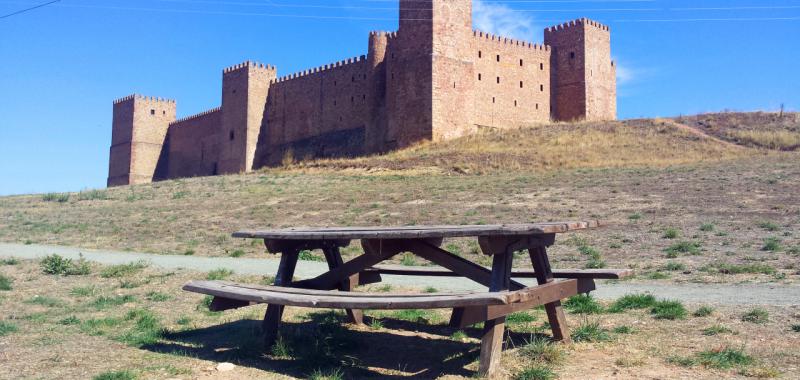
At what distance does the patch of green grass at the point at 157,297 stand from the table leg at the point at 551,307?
4.70 meters

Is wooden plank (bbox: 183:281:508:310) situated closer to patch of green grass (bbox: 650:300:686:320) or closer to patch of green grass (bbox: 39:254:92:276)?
patch of green grass (bbox: 650:300:686:320)

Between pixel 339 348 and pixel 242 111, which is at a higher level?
pixel 242 111

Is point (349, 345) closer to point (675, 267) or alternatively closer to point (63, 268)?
point (675, 267)

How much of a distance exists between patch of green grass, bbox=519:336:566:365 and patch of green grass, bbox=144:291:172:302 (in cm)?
473

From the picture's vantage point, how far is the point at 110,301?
8109 mm

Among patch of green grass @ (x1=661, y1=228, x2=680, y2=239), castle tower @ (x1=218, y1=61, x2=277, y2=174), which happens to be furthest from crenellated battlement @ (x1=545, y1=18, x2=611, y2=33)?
patch of green grass @ (x1=661, y1=228, x2=680, y2=239)

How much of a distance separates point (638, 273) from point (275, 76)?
3497 centimetres

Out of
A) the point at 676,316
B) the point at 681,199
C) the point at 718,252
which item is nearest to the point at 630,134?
the point at 681,199

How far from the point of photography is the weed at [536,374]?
472 cm

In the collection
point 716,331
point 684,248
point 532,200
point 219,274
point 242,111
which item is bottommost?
point 716,331

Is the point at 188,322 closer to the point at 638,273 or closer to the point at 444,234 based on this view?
the point at 444,234

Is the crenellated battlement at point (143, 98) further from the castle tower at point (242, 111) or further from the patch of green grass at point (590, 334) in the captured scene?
the patch of green grass at point (590, 334)

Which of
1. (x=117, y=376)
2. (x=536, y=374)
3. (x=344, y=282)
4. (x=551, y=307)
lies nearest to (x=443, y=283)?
(x=344, y=282)

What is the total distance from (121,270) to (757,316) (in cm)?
850
